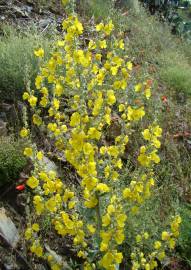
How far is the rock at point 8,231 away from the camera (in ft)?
9.95

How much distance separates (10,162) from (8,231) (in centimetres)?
52

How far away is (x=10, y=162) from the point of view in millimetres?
3352

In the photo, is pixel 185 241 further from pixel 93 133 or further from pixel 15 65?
pixel 15 65

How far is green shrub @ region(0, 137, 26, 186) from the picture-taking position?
3.35m

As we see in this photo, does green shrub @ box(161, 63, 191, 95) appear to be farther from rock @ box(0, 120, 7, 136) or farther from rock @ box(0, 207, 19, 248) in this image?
rock @ box(0, 207, 19, 248)

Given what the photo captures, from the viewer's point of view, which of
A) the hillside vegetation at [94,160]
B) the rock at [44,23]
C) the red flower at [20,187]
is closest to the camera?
the hillside vegetation at [94,160]

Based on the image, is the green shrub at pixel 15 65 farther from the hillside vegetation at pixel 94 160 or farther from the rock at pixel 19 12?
the rock at pixel 19 12

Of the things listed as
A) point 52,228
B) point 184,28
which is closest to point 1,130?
point 52,228

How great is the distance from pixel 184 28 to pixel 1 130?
18.5 feet

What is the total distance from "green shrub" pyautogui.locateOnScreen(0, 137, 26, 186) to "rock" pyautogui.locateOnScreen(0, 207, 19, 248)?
0.29m

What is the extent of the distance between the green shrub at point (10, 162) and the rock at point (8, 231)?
0.94ft

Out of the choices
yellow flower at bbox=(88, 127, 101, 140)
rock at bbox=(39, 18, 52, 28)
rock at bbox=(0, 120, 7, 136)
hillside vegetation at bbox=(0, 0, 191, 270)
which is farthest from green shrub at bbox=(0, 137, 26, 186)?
rock at bbox=(39, 18, 52, 28)

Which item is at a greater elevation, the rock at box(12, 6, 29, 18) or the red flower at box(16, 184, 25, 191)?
the rock at box(12, 6, 29, 18)

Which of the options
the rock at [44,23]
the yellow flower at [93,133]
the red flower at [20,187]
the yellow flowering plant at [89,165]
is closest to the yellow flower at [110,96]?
the yellow flowering plant at [89,165]
